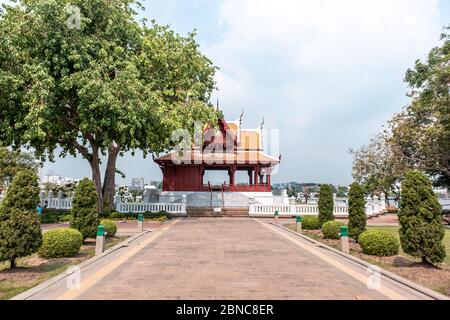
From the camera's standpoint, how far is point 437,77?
84.4 ft

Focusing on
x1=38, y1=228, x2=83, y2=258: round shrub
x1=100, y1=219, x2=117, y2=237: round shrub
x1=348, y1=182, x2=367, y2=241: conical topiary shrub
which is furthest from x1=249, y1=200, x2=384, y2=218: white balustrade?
x1=38, y1=228, x2=83, y2=258: round shrub

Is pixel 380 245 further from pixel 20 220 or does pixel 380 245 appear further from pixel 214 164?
pixel 214 164

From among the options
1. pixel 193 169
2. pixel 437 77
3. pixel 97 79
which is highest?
pixel 437 77

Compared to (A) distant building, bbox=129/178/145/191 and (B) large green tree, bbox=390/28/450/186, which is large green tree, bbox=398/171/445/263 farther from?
(A) distant building, bbox=129/178/145/191

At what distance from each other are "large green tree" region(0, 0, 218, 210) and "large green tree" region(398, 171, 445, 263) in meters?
15.5

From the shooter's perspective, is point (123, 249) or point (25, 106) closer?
point (123, 249)

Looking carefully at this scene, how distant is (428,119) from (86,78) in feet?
89.2

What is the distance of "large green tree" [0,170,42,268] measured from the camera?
27.1 ft

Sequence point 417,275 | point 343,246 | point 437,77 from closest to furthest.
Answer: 1. point 417,275
2. point 343,246
3. point 437,77

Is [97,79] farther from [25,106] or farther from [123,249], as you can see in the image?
[123,249]

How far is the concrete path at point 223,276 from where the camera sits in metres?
6.27
